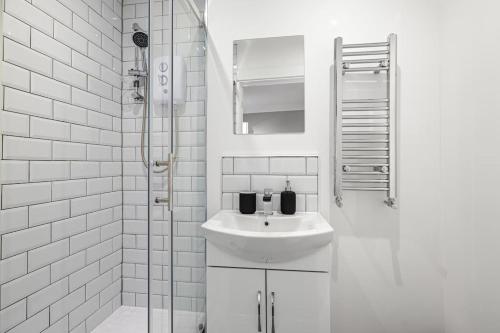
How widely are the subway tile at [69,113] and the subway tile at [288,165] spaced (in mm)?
1093

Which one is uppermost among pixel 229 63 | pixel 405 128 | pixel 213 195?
pixel 229 63

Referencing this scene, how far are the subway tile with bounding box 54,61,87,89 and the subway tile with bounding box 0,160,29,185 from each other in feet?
1.49

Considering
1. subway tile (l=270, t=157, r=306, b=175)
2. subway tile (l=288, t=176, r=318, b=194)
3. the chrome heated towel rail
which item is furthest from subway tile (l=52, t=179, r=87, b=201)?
the chrome heated towel rail

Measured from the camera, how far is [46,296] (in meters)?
1.12

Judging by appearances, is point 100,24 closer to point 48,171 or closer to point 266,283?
point 48,171

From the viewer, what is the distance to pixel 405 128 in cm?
141

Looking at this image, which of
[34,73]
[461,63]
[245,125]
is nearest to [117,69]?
[34,73]

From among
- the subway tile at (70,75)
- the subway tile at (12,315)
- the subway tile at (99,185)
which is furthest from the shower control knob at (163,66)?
the subway tile at (12,315)

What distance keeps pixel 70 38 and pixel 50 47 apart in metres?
0.15

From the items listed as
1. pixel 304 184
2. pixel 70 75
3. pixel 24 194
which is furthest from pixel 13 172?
pixel 304 184

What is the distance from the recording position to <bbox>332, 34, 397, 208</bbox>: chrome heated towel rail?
1.33 m

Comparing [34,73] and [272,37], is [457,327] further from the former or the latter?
[34,73]

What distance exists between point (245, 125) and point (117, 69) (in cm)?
87

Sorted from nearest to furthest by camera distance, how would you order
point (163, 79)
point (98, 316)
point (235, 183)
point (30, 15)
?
1. point (163, 79)
2. point (30, 15)
3. point (98, 316)
4. point (235, 183)
